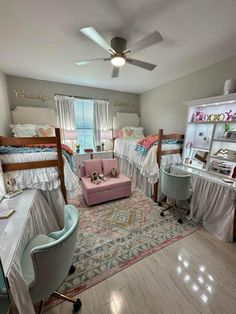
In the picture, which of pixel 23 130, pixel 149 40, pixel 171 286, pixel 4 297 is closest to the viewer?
pixel 4 297

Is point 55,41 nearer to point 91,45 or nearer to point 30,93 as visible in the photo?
point 91,45

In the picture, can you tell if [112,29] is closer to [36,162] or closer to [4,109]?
[36,162]

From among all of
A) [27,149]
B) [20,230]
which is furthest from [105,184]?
[20,230]

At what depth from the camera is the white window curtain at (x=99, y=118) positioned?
4312 millimetres

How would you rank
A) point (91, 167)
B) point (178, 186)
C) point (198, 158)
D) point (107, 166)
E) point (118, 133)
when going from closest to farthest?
point (178, 186) → point (198, 158) → point (91, 167) → point (107, 166) → point (118, 133)

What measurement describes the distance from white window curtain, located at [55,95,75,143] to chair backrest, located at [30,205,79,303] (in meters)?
3.36

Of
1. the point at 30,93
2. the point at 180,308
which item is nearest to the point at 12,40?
the point at 30,93

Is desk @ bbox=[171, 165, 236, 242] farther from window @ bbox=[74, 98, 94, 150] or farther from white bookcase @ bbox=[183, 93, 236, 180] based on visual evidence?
window @ bbox=[74, 98, 94, 150]

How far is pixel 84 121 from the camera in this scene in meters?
4.28

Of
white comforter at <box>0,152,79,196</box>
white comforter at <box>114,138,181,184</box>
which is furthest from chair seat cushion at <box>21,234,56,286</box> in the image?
white comforter at <box>114,138,181,184</box>

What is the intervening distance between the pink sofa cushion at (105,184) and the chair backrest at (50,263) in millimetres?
1565

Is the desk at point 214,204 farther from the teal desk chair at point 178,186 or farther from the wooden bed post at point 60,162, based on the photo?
the wooden bed post at point 60,162

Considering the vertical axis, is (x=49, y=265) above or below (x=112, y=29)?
below

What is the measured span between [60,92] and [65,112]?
52cm
